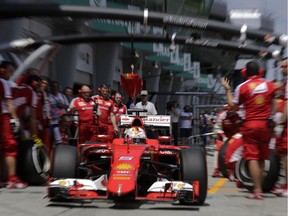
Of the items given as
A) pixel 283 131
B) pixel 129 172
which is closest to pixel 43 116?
pixel 129 172

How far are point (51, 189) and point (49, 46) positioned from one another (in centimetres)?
412

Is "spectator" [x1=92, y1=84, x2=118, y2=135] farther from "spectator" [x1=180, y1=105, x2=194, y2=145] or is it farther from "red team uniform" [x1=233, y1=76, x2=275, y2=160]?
"spectator" [x1=180, y1=105, x2=194, y2=145]

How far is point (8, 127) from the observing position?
645 centimetres

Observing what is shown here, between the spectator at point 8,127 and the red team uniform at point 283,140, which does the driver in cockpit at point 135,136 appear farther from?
the red team uniform at point 283,140

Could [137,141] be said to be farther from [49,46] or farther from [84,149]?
[49,46]

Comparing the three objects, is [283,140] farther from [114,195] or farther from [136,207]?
[114,195]

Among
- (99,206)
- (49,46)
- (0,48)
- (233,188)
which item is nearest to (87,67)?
(0,48)

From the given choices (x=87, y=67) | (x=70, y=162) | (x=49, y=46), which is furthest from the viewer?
(x=87, y=67)

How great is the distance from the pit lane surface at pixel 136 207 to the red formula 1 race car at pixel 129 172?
11 centimetres

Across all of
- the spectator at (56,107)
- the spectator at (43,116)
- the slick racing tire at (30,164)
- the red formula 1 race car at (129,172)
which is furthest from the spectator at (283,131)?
the spectator at (56,107)

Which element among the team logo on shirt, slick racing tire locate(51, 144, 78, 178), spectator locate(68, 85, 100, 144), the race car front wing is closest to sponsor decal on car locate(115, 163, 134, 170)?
the race car front wing

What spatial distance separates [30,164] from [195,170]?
250 centimetres

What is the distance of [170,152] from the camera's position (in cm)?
595

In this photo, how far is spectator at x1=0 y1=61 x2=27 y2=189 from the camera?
6418 millimetres
